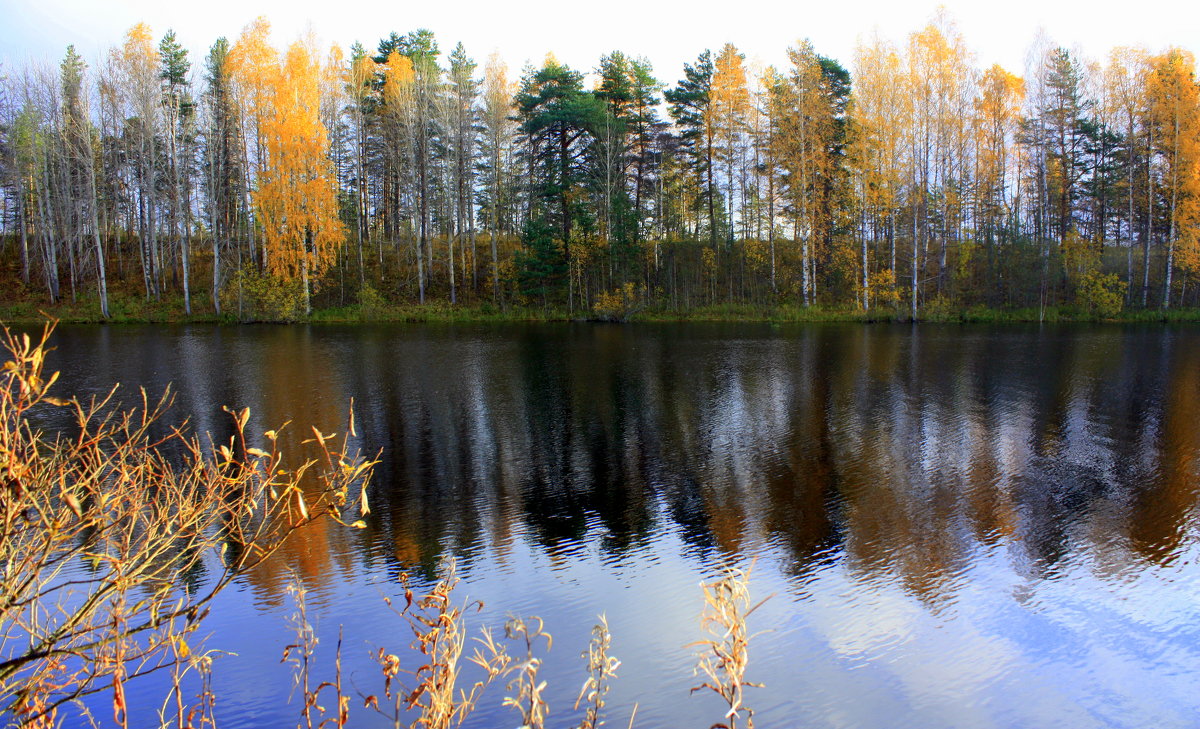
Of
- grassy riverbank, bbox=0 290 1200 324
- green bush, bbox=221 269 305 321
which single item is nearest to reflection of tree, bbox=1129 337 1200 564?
grassy riverbank, bbox=0 290 1200 324

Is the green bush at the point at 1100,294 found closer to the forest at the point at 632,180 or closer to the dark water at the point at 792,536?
the forest at the point at 632,180

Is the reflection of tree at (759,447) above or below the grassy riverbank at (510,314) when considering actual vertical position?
below

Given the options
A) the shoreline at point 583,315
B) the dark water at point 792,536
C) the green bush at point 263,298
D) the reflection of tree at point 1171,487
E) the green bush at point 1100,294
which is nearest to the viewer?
the dark water at point 792,536

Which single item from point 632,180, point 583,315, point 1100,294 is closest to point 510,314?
point 583,315

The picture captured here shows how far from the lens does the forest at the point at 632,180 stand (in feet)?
114

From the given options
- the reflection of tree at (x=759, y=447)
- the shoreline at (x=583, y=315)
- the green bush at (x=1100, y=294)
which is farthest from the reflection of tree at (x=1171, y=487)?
the green bush at (x=1100, y=294)

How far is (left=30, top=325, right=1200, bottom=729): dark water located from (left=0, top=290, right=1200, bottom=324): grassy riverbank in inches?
709

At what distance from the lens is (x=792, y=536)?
7.25 m

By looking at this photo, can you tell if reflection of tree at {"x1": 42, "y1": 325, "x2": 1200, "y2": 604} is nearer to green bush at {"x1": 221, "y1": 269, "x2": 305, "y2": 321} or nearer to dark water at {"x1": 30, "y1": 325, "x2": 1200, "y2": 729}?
dark water at {"x1": 30, "y1": 325, "x2": 1200, "y2": 729}

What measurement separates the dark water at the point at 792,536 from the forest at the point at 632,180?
65.8 ft

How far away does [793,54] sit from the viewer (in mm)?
35688

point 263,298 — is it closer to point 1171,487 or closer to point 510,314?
point 510,314

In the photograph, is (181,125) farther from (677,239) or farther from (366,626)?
(366,626)

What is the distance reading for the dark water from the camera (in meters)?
4.77
